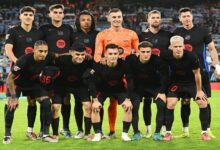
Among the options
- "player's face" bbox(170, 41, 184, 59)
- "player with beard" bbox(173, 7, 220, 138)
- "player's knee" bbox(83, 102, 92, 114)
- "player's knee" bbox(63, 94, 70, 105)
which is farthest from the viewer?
"player's knee" bbox(63, 94, 70, 105)

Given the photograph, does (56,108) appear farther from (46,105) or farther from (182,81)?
(182,81)

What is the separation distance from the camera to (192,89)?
8.46m

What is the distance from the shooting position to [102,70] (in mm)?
8477

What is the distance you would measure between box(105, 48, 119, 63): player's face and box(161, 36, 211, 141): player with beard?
0.74 m

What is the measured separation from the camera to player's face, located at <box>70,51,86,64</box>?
8.38 m

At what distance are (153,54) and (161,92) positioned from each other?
0.65m

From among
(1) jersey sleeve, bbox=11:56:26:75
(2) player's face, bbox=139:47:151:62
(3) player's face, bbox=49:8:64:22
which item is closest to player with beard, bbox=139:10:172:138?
(2) player's face, bbox=139:47:151:62

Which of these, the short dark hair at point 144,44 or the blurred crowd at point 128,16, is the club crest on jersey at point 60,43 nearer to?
the short dark hair at point 144,44

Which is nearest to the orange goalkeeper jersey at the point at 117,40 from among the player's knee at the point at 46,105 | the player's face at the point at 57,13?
the player's face at the point at 57,13

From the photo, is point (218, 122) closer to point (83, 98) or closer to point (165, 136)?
point (165, 136)

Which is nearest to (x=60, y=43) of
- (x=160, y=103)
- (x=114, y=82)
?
(x=114, y=82)

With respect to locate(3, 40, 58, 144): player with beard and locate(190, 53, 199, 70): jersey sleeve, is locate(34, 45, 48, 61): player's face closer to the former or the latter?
locate(3, 40, 58, 144): player with beard

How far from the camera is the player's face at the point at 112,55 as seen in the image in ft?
27.0

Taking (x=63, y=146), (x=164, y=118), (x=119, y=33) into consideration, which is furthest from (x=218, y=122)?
(x=63, y=146)
